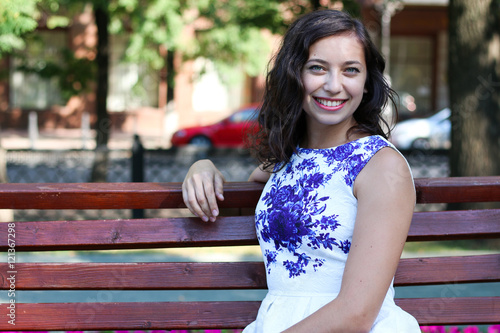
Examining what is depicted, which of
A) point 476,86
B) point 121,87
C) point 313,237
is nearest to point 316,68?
point 313,237

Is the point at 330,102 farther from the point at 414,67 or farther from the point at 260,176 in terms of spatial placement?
the point at 414,67

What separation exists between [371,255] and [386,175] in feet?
0.87

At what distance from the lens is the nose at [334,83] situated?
2.18 metres

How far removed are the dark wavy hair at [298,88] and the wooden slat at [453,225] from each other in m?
0.43

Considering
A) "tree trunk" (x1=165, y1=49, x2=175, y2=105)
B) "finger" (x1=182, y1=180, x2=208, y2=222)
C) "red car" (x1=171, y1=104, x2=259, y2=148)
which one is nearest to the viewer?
"finger" (x1=182, y1=180, x2=208, y2=222)

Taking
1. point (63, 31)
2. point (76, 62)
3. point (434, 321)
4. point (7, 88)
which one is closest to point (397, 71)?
point (63, 31)

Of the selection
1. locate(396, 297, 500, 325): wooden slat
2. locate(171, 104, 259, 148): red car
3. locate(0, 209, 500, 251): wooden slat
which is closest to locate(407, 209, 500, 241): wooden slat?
locate(0, 209, 500, 251): wooden slat

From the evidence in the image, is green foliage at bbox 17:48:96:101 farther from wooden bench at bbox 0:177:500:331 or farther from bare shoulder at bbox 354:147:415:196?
bare shoulder at bbox 354:147:415:196

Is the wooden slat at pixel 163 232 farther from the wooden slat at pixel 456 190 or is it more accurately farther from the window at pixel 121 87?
the window at pixel 121 87

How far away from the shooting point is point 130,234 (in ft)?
8.34

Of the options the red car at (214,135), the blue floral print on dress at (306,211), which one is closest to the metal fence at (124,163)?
the blue floral print on dress at (306,211)

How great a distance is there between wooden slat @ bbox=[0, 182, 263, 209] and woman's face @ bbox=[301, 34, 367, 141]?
0.53 metres

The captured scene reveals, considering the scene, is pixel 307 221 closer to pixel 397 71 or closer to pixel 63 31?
pixel 63 31

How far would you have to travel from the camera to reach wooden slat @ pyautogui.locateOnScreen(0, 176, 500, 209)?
8.35 ft
